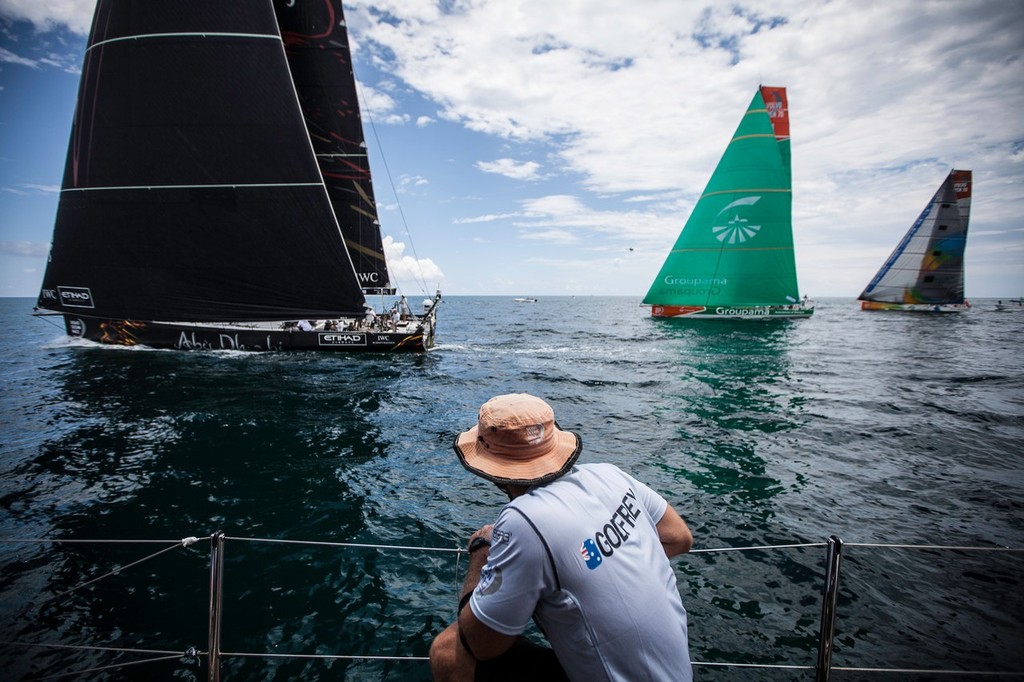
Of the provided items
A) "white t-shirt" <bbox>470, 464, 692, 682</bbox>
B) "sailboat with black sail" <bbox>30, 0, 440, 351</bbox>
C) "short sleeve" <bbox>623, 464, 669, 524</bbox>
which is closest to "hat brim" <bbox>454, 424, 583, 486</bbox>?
"white t-shirt" <bbox>470, 464, 692, 682</bbox>

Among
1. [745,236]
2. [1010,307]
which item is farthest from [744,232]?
[1010,307]

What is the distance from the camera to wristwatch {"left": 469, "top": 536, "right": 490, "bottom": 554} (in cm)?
166

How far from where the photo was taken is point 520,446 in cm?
159

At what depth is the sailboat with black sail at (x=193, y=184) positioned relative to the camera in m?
13.6

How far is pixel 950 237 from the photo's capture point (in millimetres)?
42312

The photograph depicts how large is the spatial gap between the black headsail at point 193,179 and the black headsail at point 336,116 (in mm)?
5609

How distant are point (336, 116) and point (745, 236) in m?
29.4

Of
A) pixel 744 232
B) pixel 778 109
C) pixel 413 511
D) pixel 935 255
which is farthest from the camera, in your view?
pixel 935 255

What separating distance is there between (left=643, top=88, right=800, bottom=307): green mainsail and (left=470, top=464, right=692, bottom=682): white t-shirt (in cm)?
3735

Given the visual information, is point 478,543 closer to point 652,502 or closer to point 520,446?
point 520,446

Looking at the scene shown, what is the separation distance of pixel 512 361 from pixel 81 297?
1633cm

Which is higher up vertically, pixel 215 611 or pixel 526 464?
pixel 526 464

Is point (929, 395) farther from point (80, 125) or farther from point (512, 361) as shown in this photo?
point (80, 125)

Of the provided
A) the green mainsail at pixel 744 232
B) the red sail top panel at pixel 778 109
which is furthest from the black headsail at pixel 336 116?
the red sail top panel at pixel 778 109
